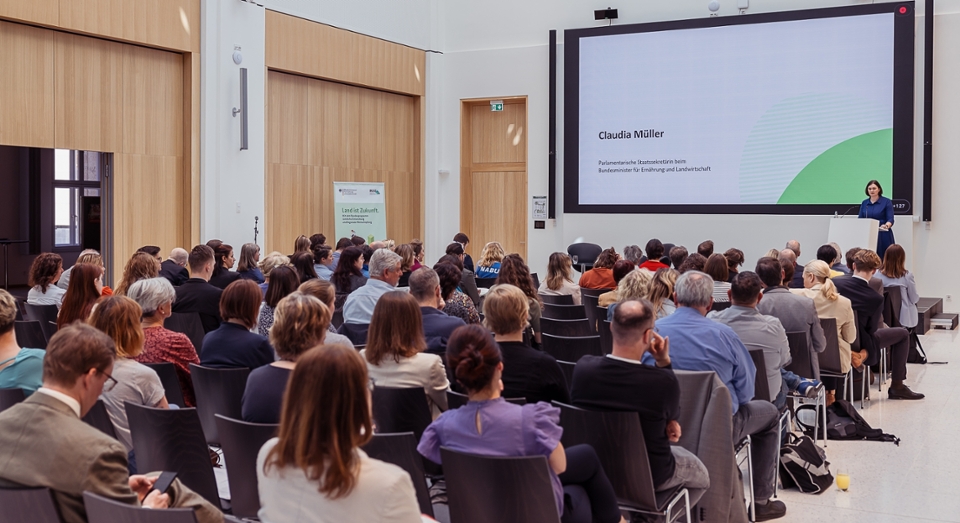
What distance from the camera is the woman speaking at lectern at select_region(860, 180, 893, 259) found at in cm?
1134

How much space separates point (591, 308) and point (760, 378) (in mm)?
2317

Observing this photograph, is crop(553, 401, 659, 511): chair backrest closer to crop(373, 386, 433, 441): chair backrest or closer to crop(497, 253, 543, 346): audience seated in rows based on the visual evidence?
crop(373, 386, 433, 441): chair backrest

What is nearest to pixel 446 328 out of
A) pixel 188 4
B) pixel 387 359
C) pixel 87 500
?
pixel 387 359

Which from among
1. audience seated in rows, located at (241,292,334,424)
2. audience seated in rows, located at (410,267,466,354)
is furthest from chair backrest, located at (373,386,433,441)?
audience seated in rows, located at (410,267,466,354)

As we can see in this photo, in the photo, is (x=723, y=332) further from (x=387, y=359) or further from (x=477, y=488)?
(x=477, y=488)

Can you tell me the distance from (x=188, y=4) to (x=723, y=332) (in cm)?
949

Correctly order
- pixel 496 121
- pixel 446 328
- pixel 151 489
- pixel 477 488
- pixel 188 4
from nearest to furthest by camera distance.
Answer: pixel 151 489, pixel 477 488, pixel 446 328, pixel 188 4, pixel 496 121

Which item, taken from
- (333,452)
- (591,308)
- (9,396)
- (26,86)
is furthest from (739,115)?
(333,452)

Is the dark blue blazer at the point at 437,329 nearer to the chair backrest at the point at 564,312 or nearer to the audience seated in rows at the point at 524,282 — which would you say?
the audience seated in rows at the point at 524,282

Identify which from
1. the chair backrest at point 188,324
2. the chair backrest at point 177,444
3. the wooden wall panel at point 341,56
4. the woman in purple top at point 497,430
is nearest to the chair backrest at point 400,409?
the woman in purple top at point 497,430

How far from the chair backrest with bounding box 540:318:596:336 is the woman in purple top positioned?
3.31 metres

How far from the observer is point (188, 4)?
37.2 feet

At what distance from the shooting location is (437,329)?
4645 mm
